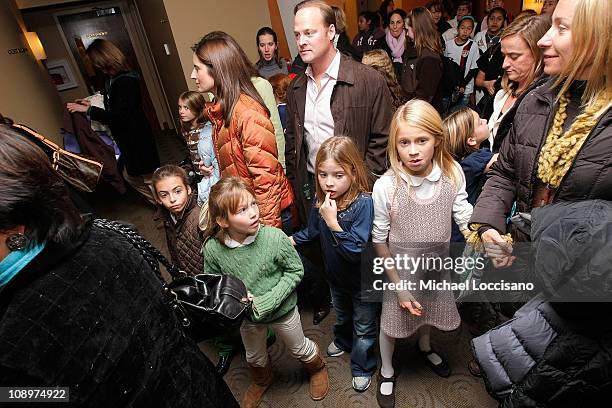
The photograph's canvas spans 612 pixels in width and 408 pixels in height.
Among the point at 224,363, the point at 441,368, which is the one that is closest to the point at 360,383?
the point at 441,368

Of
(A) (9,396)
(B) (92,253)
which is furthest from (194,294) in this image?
(A) (9,396)

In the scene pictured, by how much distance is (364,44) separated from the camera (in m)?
4.95

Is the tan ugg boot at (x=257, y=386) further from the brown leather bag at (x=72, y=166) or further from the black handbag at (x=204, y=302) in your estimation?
the brown leather bag at (x=72, y=166)

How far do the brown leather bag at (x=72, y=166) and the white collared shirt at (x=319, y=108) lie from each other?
1.38m

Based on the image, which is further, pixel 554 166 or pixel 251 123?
pixel 251 123

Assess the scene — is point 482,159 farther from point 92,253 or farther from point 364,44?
point 364,44

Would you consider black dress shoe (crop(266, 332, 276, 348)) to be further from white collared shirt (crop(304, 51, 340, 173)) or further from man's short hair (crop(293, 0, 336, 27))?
man's short hair (crop(293, 0, 336, 27))

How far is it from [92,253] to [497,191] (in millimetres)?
1441

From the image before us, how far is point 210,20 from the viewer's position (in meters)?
4.58

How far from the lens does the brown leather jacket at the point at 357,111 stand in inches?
79.7

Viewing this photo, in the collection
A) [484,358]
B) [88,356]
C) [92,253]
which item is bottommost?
[484,358]

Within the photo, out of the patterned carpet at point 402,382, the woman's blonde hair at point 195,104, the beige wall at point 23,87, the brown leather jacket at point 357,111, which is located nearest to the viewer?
the patterned carpet at point 402,382

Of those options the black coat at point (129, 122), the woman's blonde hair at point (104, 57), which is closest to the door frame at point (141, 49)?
the black coat at point (129, 122)

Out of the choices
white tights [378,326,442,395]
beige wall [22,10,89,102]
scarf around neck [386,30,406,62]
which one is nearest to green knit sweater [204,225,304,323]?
white tights [378,326,442,395]
